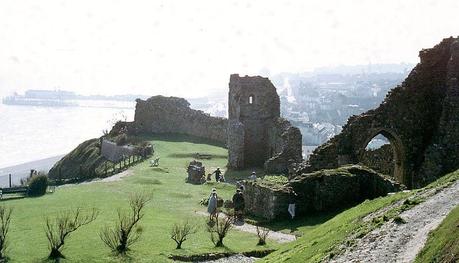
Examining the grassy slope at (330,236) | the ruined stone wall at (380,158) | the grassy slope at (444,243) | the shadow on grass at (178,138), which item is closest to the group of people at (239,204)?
the grassy slope at (330,236)

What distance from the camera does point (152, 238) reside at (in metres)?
25.2

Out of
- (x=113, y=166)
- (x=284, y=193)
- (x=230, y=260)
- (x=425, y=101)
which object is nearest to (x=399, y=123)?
(x=425, y=101)

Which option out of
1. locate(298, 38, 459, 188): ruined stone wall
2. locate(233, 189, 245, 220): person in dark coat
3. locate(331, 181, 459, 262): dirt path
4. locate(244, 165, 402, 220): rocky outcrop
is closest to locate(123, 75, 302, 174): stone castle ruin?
locate(298, 38, 459, 188): ruined stone wall

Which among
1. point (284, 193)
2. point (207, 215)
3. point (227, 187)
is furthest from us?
point (227, 187)

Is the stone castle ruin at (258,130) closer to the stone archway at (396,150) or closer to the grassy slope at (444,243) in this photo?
the stone archway at (396,150)

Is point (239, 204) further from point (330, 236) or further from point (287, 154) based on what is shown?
point (287, 154)

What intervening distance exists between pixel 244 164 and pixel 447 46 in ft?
74.0

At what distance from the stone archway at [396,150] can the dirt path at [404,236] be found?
16644 millimetres

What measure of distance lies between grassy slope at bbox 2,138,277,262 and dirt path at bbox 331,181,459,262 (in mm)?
8966

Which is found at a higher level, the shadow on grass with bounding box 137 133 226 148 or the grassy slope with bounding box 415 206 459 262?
the grassy slope with bounding box 415 206 459 262

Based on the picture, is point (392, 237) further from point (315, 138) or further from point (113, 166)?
point (315, 138)

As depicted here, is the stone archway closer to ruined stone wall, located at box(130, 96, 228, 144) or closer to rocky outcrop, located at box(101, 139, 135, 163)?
rocky outcrop, located at box(101, 139, 135, 163)

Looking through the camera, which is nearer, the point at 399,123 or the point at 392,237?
the point at 392,237

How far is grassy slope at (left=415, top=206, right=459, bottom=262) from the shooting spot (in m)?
11.4
